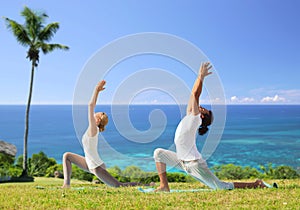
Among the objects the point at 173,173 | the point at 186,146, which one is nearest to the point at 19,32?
the point at 173,173

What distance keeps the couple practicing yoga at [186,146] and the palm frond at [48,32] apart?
1399 cm

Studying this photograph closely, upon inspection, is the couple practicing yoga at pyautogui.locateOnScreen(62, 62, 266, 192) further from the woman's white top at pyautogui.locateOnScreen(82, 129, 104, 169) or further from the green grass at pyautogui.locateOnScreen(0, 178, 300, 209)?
the green grass at pyautogui.locateOnScreen(0, 178, 300, 209)

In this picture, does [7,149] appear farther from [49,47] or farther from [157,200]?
[157,200]

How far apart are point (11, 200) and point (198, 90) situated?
3699 mm

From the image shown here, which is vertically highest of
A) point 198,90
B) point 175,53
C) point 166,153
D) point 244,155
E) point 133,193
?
point 175,53

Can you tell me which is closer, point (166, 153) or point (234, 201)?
point (234, 201)

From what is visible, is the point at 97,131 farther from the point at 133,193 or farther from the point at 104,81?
the point at 133,193

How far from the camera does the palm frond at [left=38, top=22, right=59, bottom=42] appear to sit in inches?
776

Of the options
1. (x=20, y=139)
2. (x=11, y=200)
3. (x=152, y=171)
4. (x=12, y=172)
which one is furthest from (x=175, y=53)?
(x=20, y=139)

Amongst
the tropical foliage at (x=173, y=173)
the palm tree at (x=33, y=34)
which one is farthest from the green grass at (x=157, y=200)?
the palm tree at (x=33, y=34)

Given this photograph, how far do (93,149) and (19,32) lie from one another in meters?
14.3

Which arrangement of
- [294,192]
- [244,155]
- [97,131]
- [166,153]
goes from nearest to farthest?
[294,192]
[166,153]
[97,131]
[244,155]

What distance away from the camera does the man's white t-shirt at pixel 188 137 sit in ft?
20.2

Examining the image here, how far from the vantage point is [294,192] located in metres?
6.13
